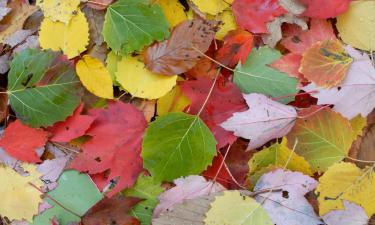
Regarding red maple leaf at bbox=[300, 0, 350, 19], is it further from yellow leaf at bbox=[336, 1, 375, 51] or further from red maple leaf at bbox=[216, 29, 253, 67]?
red maple leaf at bbox=[216, 29, 253, 67]

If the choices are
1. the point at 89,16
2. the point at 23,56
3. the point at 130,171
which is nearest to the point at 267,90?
the point at 130,171

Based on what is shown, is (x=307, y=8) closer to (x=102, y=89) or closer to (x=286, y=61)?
(x=286, y=61)

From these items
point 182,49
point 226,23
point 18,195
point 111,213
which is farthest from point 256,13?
point 18,195

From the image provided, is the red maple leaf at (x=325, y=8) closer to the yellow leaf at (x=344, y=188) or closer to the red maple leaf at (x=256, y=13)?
the red maple leaf at (x=256, y=13)

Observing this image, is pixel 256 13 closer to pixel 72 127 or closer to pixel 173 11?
pixel 173 11

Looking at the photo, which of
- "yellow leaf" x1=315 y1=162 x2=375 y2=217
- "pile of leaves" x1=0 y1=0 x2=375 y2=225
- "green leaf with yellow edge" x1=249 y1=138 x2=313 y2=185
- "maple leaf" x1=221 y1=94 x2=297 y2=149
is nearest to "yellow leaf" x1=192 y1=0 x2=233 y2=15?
"pile of leaves" x1=0 y1=0 x2=375 y2=225

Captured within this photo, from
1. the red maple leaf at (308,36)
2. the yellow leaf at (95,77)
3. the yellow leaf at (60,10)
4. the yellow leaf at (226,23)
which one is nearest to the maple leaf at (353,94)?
the red maple leaf at (308,36)
